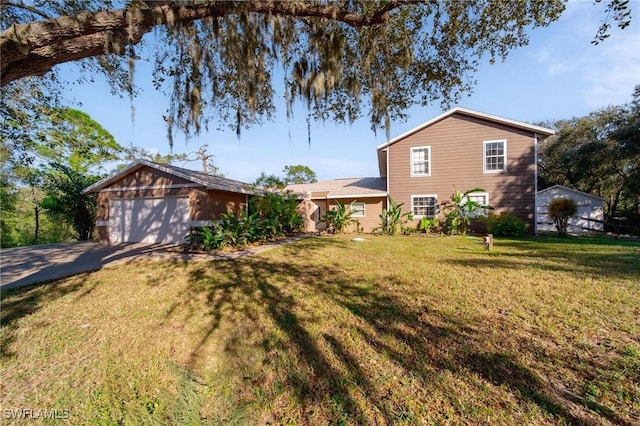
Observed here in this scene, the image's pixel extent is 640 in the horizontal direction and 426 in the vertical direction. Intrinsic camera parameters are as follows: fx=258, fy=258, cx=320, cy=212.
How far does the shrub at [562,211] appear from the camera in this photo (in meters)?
11.6

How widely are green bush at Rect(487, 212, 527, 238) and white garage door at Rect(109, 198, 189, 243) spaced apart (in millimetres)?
13492

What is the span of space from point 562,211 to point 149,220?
60.5ft

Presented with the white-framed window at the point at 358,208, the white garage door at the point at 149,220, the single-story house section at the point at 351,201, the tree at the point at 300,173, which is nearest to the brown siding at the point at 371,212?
the single-story house section at the point at 351,201

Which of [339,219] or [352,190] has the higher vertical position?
[352,190]

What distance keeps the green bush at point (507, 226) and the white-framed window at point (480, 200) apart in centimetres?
67

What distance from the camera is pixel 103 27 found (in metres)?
3.27

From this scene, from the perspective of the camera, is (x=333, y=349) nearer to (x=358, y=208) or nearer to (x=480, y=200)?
(x=358, y=208)

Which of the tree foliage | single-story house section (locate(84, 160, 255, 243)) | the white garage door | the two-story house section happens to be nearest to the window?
the two-story house section

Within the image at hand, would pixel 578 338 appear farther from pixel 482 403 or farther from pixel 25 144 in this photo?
pixel 25 144


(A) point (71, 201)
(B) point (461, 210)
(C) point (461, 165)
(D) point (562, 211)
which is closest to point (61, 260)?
(A) point (71, 201)

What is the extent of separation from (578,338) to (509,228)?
10404 millimetres

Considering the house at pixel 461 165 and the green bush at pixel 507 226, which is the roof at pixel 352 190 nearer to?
the house at pixel 461 165

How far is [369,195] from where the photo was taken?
1470 cm

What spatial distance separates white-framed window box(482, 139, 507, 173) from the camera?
12641 millimetres
